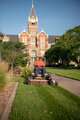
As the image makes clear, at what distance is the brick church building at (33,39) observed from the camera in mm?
57844

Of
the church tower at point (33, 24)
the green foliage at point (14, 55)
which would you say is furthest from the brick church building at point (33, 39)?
the green foliage at point (14, 55)

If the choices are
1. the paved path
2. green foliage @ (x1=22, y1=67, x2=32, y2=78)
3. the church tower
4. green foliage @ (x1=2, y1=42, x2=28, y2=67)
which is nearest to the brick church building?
the church tower

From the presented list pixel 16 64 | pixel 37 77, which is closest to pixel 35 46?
pixel 16 64

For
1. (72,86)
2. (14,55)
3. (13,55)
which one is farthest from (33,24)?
(72,86)

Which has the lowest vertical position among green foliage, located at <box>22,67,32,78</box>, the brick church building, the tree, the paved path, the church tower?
the paved path

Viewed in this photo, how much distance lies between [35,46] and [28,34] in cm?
726

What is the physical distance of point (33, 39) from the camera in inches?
2393

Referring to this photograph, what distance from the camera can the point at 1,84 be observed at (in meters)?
5.90

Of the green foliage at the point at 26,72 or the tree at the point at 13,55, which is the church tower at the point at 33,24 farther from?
the green foliage at the point at 26,72

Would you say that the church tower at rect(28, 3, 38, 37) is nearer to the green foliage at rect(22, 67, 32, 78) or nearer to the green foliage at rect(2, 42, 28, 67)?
the green foliage at rect(2, 42, 28, 67)

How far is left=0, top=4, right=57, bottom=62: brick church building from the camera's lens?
190ft

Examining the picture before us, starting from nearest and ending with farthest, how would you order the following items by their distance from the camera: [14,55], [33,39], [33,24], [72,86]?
[72,86]
[14,55]
[33,39]
[33,24]

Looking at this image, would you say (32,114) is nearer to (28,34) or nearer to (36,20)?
(28,34)

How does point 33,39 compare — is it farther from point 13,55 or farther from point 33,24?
point 13,55
